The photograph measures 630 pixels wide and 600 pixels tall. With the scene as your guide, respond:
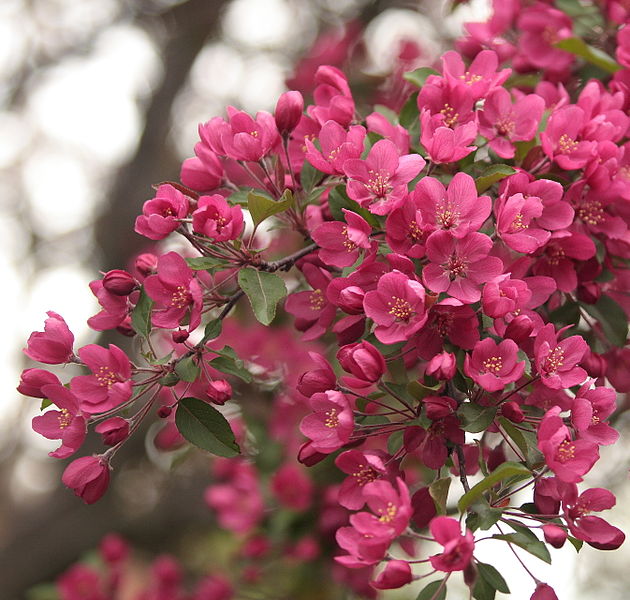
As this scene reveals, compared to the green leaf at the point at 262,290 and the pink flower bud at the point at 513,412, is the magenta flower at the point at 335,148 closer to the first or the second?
the green leaf at the point at 262,290

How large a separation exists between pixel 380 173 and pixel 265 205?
0.17m

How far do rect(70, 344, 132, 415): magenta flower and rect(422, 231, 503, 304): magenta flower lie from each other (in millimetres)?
432

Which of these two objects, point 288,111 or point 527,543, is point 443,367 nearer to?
point 527,543

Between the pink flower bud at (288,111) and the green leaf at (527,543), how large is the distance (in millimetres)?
678

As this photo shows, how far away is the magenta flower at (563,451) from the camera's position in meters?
0.87

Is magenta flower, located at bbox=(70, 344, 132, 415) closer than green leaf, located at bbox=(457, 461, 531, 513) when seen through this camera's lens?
No

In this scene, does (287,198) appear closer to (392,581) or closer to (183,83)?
(392,581)

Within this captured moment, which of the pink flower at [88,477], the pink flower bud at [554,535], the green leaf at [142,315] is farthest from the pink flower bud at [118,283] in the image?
the pink flower bud at [554,535]

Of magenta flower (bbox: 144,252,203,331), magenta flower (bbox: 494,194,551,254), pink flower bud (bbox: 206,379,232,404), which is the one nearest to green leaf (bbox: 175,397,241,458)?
pink flower bud (bbox: 206,379,232,404)

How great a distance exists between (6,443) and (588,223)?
5.75 metres

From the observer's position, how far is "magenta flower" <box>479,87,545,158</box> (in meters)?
1.13

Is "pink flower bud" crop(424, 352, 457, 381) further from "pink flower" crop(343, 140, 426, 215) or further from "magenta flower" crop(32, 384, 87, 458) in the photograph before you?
"magenta flower" crop(32, 384, 87, 458)

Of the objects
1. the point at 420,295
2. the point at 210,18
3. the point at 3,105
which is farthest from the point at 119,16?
the point at 420,295

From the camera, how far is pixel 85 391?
1.01m
